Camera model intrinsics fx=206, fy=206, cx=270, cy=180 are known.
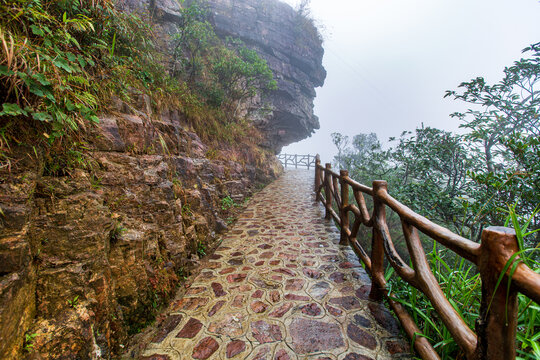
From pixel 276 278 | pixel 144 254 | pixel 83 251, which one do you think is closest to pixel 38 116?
pixel 83 251

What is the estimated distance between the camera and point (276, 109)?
13.2 meters

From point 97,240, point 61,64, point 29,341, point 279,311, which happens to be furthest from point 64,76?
point 279,311

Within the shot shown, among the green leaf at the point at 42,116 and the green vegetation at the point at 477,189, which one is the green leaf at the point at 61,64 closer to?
the green leaf at the point at 42,116

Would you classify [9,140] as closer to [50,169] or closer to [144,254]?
[50,169]

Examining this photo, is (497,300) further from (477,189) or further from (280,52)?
(280,52)

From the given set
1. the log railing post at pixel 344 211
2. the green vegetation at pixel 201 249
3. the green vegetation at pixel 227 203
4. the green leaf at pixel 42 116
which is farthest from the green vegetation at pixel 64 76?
the log railing post at pixel 344 211

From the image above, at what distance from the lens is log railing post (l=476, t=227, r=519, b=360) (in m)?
0.80

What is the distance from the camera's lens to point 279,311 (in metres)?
1.98

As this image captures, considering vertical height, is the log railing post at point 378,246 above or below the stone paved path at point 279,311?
above

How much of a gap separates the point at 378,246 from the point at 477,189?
359 cm

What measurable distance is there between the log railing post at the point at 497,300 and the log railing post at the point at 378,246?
1.05 m

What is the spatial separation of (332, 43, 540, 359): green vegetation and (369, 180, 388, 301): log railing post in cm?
13

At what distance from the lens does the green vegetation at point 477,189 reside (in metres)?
1.34

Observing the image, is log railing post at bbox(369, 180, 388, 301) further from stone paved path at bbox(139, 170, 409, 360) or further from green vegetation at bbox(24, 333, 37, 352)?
green vegetation at bbox(24, 333, 37, 352)
